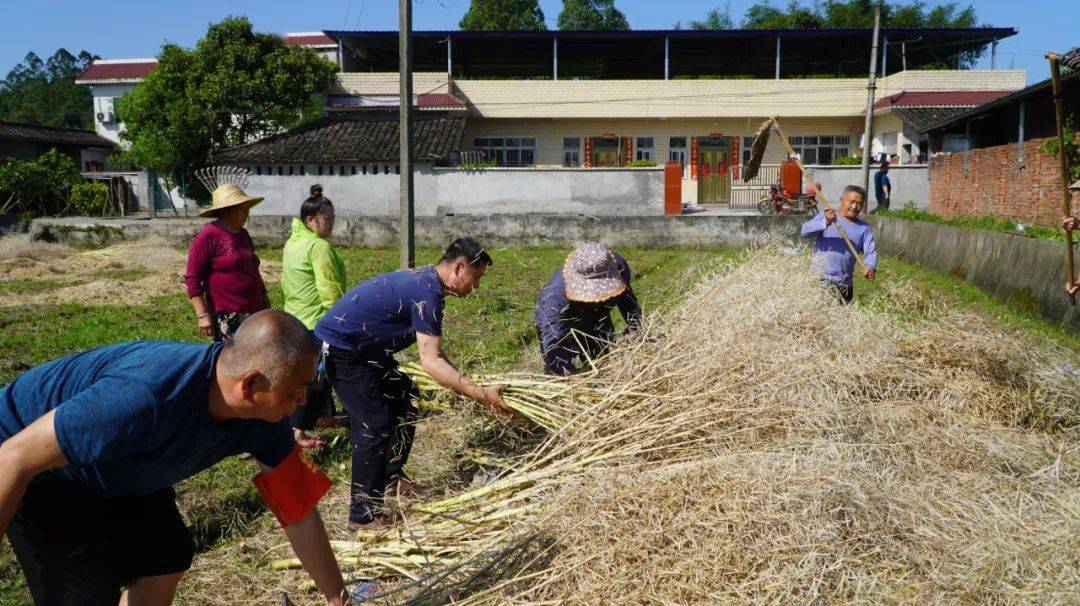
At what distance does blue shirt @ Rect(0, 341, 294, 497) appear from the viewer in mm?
2098

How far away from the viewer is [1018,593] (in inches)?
93.3

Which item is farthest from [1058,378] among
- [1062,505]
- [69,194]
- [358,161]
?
[69,194]

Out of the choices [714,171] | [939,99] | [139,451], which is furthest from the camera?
[714,171]

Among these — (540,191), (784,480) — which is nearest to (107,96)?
(540,191)

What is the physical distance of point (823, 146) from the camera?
3288cm

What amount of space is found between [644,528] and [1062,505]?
51.2 inches

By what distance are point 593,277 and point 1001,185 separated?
14893 mm

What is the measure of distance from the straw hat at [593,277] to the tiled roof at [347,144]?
738 inches

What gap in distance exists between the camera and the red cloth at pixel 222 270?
5.51 metres

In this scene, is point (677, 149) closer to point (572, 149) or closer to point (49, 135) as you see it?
point (572, 149)

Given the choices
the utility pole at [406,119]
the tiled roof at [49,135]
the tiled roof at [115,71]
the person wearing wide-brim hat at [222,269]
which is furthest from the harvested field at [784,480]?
the tiled roof at [115,71]

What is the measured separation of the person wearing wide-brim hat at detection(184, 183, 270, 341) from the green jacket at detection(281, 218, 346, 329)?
0.26 metres

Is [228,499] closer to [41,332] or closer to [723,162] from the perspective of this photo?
[41,332]

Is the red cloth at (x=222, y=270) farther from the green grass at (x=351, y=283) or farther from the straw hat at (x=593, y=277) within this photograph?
the straw hat at (x=593, y=277)
